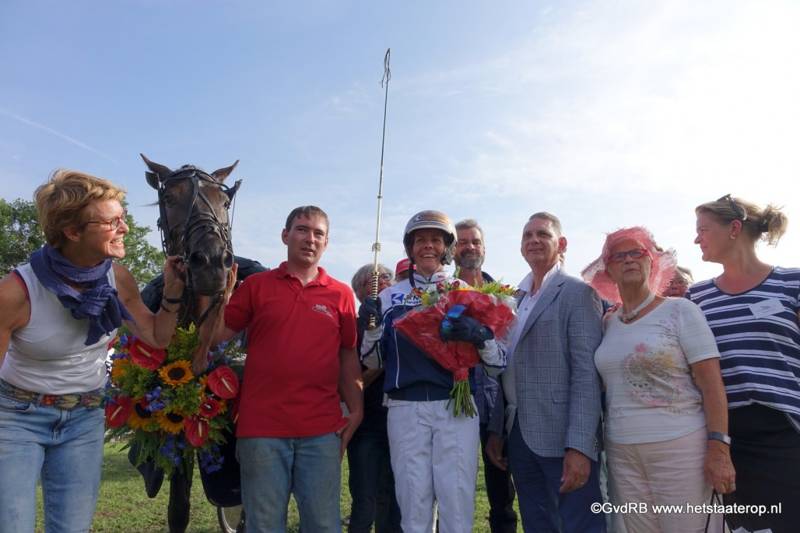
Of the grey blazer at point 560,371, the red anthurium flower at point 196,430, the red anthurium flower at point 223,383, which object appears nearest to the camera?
the grey blazer at point 560,371

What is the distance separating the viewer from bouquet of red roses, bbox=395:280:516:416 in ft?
11.6

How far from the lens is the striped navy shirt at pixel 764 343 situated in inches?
123

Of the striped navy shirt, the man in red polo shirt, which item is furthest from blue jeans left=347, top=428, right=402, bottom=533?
the striped navy shirt

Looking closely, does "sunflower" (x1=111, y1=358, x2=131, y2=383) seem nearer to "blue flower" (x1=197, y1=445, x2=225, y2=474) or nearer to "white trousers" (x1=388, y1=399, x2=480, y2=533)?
"blue flower" (x1=197, y1=445, x2=225, y2=474)

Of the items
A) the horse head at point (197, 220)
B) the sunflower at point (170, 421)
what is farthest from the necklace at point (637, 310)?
the sunflower at point (170, 421)

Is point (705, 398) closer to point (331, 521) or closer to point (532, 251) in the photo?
point (532, 251)

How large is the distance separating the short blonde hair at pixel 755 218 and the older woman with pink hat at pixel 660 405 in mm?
532

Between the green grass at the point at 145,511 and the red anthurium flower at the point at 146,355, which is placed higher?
the red anthurium flower at the point at 146,355

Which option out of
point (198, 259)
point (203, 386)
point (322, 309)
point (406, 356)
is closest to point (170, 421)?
point (203, 386)

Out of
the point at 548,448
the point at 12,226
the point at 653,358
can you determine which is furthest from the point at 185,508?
the point at 12,226

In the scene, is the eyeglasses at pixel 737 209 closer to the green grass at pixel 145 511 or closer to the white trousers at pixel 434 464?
the white trousers at pixel 434 464

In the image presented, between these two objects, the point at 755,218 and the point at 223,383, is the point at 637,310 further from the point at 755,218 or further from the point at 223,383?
the point at 223,383

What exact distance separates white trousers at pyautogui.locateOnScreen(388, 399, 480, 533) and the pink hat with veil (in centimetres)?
125

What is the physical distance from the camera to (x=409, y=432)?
3.45 meters
